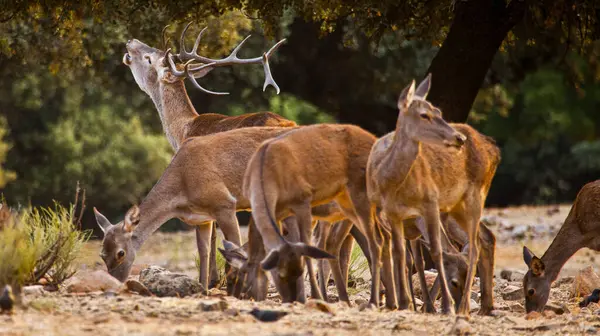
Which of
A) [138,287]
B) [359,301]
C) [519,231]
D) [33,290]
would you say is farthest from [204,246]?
[519,231]

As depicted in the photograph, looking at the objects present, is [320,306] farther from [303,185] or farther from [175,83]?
[175,83]

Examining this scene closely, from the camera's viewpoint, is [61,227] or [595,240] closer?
[61,227]

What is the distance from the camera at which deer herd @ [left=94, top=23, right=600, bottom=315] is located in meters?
9.10

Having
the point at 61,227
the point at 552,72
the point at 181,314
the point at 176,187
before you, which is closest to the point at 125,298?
the point at 181,314

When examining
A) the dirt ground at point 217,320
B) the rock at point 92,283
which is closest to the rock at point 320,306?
the dirt ground at point 217,320

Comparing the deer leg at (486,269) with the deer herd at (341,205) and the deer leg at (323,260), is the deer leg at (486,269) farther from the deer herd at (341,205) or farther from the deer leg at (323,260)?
the deer leg at (323,260)

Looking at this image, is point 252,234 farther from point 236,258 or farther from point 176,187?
point 176,187

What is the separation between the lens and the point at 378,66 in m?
27.9

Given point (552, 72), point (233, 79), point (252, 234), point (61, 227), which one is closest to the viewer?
point (252, 234)

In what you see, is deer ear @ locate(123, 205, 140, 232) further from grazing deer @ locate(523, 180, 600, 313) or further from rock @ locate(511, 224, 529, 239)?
rock @ locate(511, 224, 529, 239)

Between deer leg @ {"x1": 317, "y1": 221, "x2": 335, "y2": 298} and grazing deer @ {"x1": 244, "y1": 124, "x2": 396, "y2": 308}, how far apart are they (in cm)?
61

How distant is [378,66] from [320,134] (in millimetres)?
18481

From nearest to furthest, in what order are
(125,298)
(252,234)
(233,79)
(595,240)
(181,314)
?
(181,314), (125,298), (252,234), (595,240), (233,79)

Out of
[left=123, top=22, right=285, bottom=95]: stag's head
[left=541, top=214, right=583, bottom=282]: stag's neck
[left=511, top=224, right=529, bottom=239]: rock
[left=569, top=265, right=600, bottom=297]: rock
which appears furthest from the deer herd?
[left=511, top=224, right=529, bottom=239]: rock
